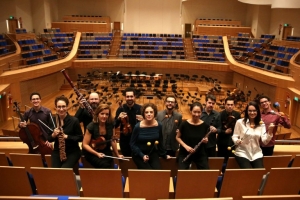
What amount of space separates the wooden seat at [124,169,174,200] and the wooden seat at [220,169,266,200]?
0.50 meters

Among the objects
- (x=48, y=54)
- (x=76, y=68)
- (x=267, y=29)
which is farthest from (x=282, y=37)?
(x=48, y=54)

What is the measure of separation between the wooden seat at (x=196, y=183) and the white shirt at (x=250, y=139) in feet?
1.90

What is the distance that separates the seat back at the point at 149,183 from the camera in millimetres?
2352

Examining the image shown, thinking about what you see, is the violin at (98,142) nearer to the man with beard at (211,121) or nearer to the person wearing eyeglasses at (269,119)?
the man with beard at (211,121)

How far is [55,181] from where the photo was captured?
245 cm

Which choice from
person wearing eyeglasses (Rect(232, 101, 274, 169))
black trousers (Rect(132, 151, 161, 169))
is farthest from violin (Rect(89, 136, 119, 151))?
person wearing eyeglasses (Rect(232, 101, 274, 169))

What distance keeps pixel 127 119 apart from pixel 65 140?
671 millimetres

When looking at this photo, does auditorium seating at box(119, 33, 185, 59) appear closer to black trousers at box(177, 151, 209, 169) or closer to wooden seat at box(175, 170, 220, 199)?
black trousers at box(177, 151, 209, 169)

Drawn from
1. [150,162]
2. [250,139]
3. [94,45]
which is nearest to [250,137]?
[250,139]

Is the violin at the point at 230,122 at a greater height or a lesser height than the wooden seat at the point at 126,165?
greater

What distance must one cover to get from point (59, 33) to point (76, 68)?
2.45 m

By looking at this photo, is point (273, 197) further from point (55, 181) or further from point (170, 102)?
point (55, 181)

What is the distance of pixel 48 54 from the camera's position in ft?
41.6

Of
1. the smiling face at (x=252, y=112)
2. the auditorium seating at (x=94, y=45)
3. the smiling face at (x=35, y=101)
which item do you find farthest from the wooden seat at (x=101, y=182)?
the auditorium seating at (x=94, y=45)
